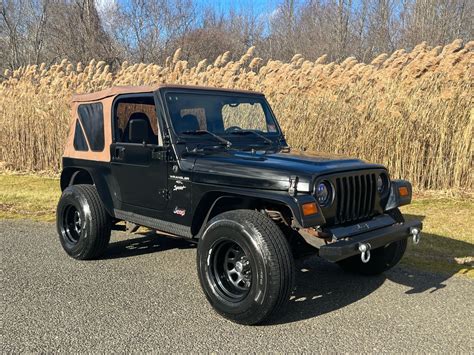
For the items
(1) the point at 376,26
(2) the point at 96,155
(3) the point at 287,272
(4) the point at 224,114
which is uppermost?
(1) the point at 376,26

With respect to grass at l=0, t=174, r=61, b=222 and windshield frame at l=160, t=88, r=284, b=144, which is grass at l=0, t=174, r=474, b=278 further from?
windshield frame at l=160, t=88, r=284, b=144

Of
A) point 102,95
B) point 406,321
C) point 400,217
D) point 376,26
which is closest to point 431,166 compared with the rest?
point 400,217

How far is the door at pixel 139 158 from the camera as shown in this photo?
4.44 m

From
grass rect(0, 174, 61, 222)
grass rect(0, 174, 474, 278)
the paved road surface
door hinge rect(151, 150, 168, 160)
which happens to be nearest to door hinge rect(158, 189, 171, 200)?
door hinge rect(151, 150, 168, 160)

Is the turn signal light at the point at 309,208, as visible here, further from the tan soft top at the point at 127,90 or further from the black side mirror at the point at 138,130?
the tan soft top at the point at 127,90

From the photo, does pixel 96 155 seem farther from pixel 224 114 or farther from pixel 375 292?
pixel 375 292

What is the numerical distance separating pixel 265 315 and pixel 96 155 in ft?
9.25

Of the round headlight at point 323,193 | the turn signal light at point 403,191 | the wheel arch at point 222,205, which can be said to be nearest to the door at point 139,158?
the wheel arch at point 222,205

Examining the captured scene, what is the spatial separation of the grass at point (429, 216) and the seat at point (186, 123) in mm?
2787

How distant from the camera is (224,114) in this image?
16.1ft

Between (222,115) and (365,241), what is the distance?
2.10m

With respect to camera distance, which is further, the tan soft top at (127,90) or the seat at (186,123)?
the tan soft top at (127,90)

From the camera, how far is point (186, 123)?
14.8 feet

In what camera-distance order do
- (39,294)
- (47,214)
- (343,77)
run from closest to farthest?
(39,294) → (47,214) → (343,77)
